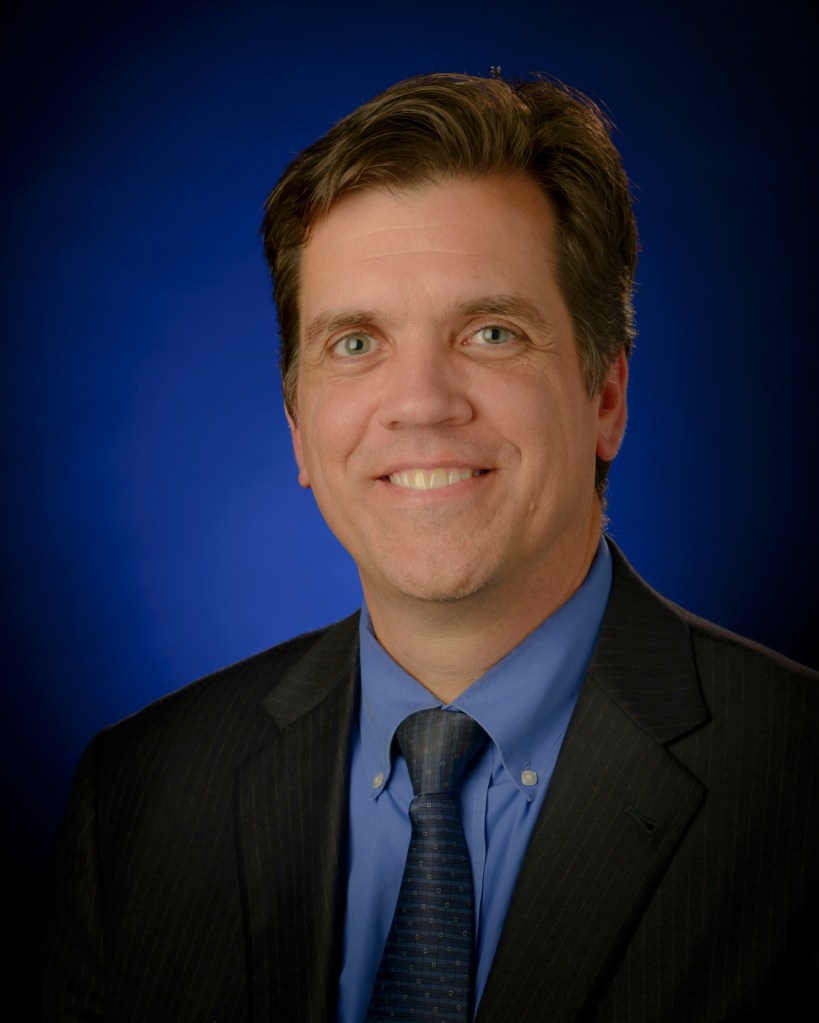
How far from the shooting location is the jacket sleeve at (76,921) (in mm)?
2631

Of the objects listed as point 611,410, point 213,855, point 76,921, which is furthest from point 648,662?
point 76,921

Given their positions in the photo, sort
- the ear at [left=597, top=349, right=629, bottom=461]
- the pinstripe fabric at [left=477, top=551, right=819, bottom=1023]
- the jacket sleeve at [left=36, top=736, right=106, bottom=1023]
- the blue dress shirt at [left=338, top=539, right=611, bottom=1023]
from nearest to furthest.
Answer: the pinstripe fabric at [left=477, top=551, right=819, bottom=1023] < the blue dress shirt at [left=338, top=539, right=611, bottom=1023] < the jacket sleeve at [left=36, top=736, right=106, bottom=1023] < the ear at [left=597, top=349, right=629, bottom=461]

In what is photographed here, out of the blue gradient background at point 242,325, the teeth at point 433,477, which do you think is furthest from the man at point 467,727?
the blue gradient background at point 242,325

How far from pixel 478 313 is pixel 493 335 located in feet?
0.20

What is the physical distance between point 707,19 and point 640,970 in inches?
95.0

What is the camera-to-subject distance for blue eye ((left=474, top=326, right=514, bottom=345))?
246cm

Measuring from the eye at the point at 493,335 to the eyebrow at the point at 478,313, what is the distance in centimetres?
3

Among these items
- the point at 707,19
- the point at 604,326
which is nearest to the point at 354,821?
the point at 604,326

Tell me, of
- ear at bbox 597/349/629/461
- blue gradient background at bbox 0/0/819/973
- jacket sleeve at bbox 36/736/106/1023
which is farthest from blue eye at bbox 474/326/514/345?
jacket sleeve at bbox 36/736/106/1023

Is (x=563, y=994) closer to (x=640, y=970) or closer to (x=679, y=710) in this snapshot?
(x=640, y=970)

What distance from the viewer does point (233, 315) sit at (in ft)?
11.6

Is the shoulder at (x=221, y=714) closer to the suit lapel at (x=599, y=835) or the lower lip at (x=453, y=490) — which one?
the lower lip at (x=453, y=490)

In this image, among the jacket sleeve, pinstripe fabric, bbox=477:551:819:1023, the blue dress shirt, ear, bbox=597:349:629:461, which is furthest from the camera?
ear, bbox=597:349:629:461

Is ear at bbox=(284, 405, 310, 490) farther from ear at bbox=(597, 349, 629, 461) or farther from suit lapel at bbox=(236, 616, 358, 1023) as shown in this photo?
ear at bbox=(597, 349, 629, 461)
